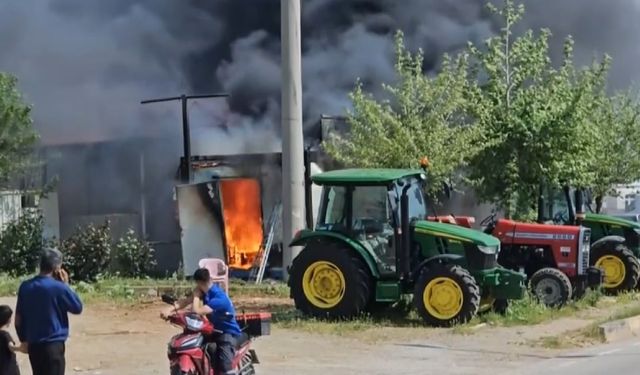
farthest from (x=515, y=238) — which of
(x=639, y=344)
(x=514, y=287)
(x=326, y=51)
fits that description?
(x=326, y=51)

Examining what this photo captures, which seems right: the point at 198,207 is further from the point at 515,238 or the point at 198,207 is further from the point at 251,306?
the point at 515,238

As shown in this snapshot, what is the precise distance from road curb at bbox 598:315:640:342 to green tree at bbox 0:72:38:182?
15.4m

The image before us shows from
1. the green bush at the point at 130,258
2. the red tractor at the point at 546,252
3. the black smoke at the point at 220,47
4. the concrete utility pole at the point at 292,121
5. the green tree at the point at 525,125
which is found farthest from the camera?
the black smoke at the point at 220,47

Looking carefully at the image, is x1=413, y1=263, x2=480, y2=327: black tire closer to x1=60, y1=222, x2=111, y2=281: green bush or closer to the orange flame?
the orange flame

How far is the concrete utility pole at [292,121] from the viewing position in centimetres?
2050

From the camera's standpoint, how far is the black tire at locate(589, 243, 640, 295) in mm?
19797

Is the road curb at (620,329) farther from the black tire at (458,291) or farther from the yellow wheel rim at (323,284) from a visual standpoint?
the yellow wheel rim at (323,284)

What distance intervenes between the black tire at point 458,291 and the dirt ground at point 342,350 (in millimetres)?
267

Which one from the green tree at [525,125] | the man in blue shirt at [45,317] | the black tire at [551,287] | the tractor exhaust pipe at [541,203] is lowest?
the black tire at [551,287]

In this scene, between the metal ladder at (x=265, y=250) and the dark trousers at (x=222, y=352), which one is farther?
the metal ladder at (x=265, y=250)

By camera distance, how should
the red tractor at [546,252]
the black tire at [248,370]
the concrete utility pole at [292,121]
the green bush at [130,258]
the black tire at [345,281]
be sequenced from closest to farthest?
the black tire at [248,370]
the black tire at [345,281]
the red tractor at [546,252]
the concrete utility pole at [292,121]
the green bush at [130,258]

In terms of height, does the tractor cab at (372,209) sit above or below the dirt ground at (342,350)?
above

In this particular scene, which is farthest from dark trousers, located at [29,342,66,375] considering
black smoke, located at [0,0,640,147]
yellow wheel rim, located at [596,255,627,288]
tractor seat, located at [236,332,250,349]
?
black smoke, located at [0,0,640,147]

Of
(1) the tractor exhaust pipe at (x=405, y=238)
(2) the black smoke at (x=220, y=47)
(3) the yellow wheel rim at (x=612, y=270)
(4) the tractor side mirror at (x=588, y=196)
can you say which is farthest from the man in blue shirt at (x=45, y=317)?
(2) the black smoke at (x=220, y=47)
